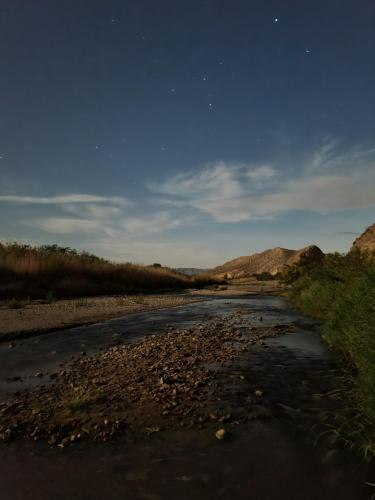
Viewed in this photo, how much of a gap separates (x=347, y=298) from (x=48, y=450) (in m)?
6.74

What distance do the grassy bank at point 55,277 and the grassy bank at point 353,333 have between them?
37.3 feet

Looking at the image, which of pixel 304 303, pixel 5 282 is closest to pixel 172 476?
pixel 304 303

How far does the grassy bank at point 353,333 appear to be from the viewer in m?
3.76

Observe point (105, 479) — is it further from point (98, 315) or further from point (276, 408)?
point (98, 315)

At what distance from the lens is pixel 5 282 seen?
671 inches

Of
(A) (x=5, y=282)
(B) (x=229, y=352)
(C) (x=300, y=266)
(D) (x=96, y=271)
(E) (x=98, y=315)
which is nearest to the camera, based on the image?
(B) (x=229, y=352)

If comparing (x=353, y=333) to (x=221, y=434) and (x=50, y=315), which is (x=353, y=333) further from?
(x=50, y=315)

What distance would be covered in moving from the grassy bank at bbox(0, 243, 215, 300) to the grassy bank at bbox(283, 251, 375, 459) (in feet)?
37.3

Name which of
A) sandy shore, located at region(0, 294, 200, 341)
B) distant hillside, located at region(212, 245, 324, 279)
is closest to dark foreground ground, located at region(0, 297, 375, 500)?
sandy shore, located at region(0, 294, 200, 341)

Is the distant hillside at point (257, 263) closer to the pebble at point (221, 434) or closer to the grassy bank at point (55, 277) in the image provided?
the grassy bank at point (55, 277)

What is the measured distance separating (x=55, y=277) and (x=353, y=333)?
58.5 feet

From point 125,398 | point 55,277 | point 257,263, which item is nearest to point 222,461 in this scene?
point 125,398

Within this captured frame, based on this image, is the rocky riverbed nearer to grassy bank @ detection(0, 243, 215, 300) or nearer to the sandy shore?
the sandy shore

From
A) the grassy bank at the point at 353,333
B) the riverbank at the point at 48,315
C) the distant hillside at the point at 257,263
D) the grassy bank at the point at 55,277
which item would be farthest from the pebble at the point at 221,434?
the distant hillside at the point at 257,263
